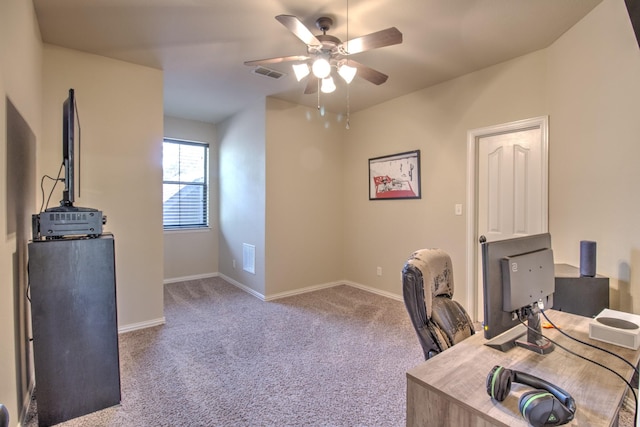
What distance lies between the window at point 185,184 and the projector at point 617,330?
517cm

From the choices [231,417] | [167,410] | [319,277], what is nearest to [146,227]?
[167,410]

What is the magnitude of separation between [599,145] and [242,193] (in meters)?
3.98

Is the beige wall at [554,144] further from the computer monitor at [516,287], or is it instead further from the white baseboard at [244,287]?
the white baseboard at [244,287]

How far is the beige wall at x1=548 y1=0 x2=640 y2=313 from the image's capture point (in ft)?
6.86

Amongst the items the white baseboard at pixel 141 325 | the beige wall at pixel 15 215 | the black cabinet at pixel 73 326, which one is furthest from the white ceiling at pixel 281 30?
the white baseboard at pixel 141 325

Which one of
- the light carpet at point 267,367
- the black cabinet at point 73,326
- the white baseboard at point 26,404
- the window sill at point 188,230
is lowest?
the light carpet at point 267,367

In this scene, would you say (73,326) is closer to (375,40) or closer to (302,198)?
(375,40)

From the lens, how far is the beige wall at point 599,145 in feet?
6.86

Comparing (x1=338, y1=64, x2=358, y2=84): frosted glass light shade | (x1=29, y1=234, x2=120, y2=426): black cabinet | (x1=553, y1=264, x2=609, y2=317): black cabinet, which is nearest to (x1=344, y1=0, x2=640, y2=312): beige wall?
Answer: (x1=553, y1=264, x2=609, y2=317): black cabinet

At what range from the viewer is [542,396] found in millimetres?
863

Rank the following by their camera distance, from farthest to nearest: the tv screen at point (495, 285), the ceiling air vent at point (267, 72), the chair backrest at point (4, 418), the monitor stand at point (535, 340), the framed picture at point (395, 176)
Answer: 1. the framed picture at point (395, 176)
2. the ceiling air vent at point (267, 72)
3. the monitor stand at point (535, 340)
4. the tv screen at point (495, 285)
5. the chair backrest at point (4, 418)

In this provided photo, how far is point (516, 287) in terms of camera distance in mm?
1192

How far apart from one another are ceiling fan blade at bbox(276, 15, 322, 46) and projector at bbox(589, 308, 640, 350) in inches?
85.8

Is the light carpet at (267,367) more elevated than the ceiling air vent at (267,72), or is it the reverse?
the ceiling air vent at (267,72)
